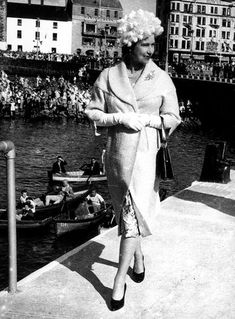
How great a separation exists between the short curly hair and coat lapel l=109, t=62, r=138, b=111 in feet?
0.83

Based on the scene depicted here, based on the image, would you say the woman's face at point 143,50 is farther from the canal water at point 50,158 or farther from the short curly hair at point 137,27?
the canal water at point 50,158

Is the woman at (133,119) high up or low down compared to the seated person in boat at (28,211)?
up

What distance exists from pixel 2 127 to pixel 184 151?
1450cm

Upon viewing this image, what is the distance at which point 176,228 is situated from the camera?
689 centimetres

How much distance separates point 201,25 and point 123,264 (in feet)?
320

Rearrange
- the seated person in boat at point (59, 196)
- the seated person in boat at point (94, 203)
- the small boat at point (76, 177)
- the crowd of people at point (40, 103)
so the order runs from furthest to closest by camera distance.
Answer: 1. the crowd of people at point (40, 103)
2. the small boat at point (76, 177)
3. the seated person in boat at point (59, 196)
4. the seated person in boat at point (94, 203)

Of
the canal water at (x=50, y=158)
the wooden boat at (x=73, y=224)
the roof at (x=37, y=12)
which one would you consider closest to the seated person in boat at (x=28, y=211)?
the canal water at (x=50, y=158)

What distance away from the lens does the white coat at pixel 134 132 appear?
4.79 metres

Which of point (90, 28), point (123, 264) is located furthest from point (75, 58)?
point (123, 264)

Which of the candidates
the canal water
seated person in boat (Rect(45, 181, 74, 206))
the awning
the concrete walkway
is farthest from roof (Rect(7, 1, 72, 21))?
the concrete walkway

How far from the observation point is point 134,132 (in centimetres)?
480

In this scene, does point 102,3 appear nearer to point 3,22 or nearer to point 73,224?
point 3,22

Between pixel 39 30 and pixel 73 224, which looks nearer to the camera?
pixel 73 224

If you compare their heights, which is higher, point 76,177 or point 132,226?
point 132,226
